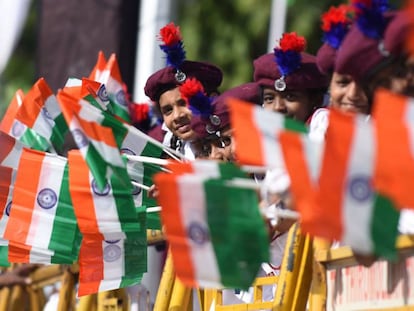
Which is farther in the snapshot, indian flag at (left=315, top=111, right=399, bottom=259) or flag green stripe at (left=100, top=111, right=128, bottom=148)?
flag green stripe at (left=100, top=111, right=128, bottom=148)

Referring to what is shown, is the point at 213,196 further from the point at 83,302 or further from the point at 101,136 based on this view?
the point at 83,302

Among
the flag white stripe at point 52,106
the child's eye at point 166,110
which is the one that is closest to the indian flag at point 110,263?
the child's eye at point 166,110

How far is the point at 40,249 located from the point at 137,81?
439 cm

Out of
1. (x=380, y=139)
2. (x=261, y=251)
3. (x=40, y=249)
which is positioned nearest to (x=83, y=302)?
(x=40, y=249)

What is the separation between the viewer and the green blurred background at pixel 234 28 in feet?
66.0

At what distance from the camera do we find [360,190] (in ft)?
16.1

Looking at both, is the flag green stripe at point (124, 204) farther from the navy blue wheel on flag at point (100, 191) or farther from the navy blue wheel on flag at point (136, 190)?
the navy blue wheel on flag at point (136, 190)

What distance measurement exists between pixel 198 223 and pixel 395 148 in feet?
2.48

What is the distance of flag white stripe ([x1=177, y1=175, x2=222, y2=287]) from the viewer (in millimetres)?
5219

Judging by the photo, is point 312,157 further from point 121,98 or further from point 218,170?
point 121,98

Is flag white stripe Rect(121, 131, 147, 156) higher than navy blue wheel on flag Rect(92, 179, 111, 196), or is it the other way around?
flag white stripe Rect(121, 131, 147, 156)

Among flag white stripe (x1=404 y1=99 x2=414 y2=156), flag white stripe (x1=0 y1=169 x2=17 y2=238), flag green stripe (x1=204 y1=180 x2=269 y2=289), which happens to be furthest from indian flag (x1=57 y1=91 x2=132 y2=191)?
flag white stripe (x1=404 y1=99 x2=414 y2=156)

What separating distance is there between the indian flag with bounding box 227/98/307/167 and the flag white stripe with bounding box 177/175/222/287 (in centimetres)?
20

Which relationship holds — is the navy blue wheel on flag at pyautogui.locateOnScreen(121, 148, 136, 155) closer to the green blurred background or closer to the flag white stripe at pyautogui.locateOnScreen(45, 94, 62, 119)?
the flag white stripe at pyautogui.locateOnScreen(45, 94, 62, 119)
